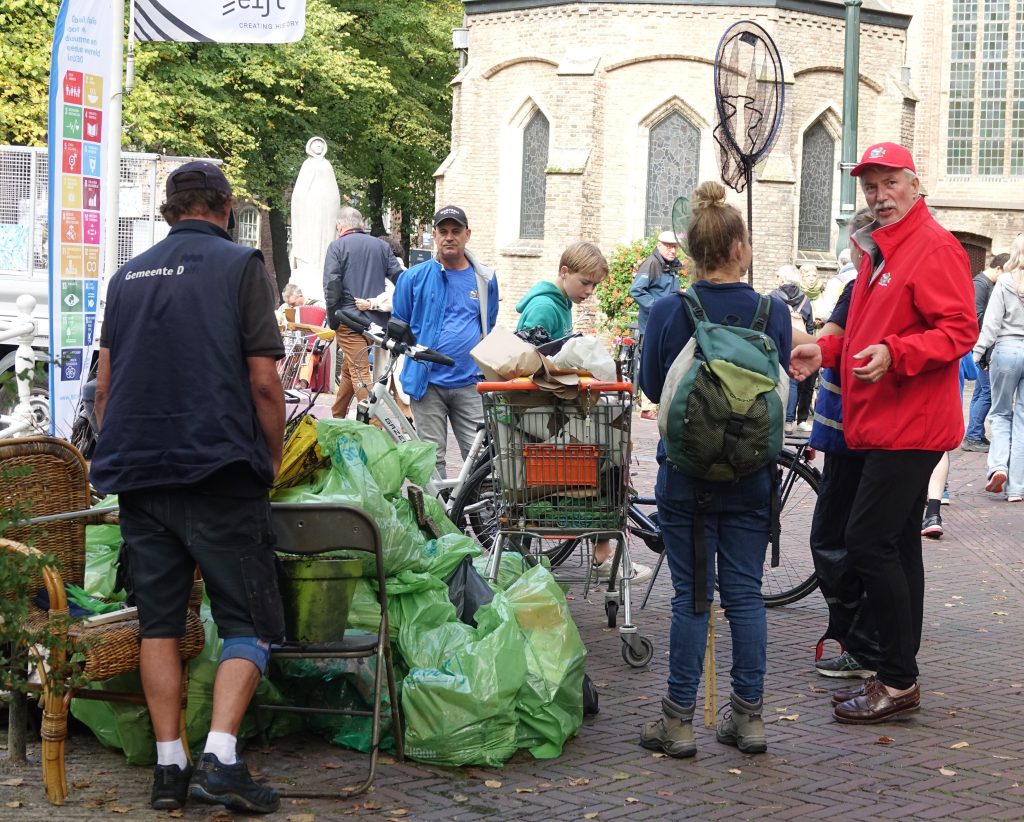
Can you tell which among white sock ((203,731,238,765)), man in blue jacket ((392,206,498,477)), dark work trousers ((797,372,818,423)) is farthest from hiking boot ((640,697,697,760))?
dark work trousers ((797,372,818,423))

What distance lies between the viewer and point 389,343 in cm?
774

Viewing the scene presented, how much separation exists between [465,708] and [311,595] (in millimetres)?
670

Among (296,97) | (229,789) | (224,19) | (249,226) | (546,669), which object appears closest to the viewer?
(229,789)

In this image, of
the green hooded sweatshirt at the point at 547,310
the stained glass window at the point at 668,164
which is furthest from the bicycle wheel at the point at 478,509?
the stained glass window at the point at 668,164

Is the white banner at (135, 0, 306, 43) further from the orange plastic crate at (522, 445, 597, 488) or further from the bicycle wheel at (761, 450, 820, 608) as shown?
the orange plastic crate at (522, 445, 597, 488)

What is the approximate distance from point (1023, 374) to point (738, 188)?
2967 mm

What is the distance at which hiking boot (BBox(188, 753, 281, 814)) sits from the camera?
13.9ft

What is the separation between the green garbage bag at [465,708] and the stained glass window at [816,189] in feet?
91.0

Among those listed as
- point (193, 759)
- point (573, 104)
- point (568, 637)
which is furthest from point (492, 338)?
point (573, 104)

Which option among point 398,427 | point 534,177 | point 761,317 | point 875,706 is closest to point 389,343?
point 398,427

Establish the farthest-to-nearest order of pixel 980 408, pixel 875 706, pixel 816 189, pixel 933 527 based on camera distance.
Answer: pixel 816 189 → pixel 980 408 → pixel 933 527 → pixel 875 706

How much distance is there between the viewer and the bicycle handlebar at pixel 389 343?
7.58 metres

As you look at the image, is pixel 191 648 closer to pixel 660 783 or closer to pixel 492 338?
pixel 660 783

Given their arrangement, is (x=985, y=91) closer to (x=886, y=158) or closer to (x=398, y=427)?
(x=398, y=427)
